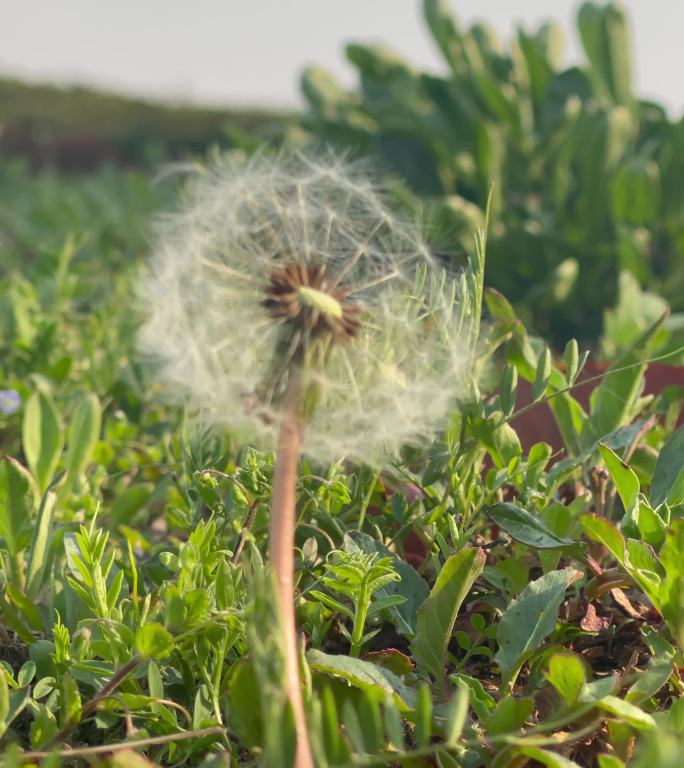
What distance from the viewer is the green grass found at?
1.22 metres

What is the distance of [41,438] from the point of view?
1920 mm

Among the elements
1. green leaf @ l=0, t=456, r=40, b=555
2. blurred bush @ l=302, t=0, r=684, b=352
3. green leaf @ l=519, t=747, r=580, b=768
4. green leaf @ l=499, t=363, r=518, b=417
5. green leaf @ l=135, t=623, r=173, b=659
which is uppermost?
blurred bush @ l=302, t=0, r=684, b=352

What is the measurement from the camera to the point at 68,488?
2.03 metres

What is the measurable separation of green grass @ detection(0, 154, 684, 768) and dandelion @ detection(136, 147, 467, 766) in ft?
0.45

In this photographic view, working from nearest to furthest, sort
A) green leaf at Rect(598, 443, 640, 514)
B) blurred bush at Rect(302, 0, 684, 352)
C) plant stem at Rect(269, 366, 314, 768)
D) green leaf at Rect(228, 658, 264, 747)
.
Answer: plant stem at Rect(269, 366, 314, 768), green leaf at Rect(228, 658, 264, 747), green leaf at Rect(598, 443, 640, 514), blurred bush at Rect(302, 0, 684, 352)

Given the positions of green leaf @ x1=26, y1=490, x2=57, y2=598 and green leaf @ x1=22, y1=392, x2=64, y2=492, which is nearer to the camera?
green leaf @ x1=26, y1=490, x2=57, y2=598

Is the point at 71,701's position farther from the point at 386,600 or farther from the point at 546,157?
the point at 546,157

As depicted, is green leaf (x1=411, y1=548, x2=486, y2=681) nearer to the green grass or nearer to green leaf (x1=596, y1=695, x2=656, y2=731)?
the green grass

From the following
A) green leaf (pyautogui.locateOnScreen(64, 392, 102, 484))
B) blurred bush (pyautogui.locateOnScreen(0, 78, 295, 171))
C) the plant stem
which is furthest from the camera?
blurred bush (pyautogui.locateOnScreen(0, 78, 295, 171))

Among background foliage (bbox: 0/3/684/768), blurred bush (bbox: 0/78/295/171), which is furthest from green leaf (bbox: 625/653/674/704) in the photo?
blurred bush (bbox: 0/78/295/171)

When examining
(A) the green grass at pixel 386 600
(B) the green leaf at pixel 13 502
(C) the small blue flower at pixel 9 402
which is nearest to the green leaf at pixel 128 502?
(A) the green grass at pixel 386 600

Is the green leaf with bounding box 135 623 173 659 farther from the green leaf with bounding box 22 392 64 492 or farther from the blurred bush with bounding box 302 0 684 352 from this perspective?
the blurred bush with bounding box 302 0 684 352

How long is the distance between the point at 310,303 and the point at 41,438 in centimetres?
91

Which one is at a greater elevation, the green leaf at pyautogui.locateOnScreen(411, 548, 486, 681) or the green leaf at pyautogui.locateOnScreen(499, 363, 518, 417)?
the green leaf at pyautogui.locateOnScreen(499, 363, 518, 417)
